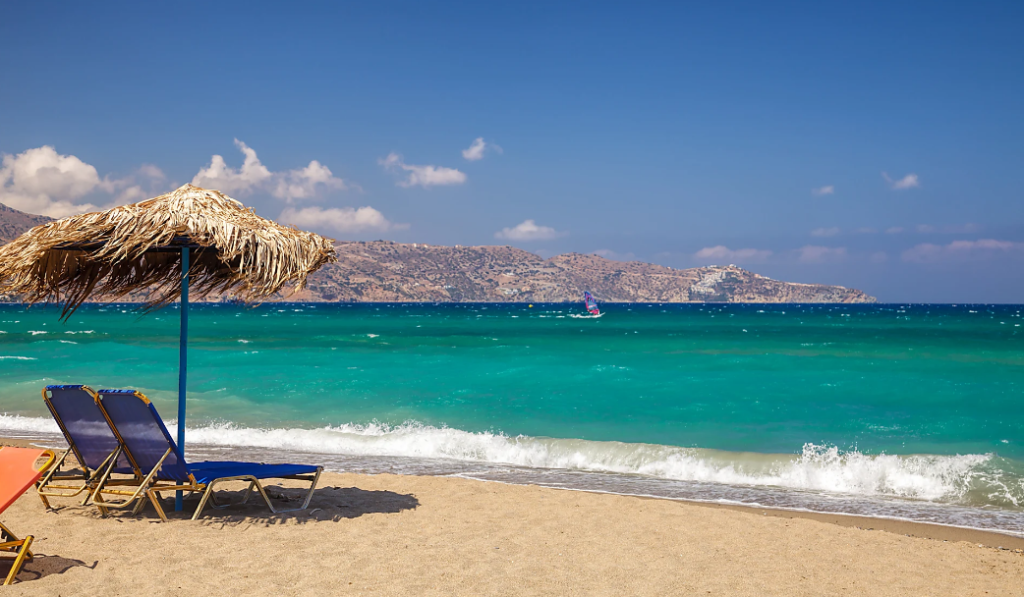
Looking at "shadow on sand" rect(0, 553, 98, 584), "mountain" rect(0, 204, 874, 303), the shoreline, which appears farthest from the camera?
"mountain" rect(0, 204, 874, 303)

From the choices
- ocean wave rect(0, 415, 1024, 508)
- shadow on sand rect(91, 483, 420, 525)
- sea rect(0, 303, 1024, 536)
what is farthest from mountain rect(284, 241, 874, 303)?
shadow on sand rect(91, 483, 420, 525)

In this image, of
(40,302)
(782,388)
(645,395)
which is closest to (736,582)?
(40,302)

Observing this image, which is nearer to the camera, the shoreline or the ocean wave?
the shoreline

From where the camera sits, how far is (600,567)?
14.4 feet

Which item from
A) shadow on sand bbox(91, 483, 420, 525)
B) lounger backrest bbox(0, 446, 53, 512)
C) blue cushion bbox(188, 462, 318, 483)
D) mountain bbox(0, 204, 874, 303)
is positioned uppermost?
mountain bbox(0, 204, 874, 303)

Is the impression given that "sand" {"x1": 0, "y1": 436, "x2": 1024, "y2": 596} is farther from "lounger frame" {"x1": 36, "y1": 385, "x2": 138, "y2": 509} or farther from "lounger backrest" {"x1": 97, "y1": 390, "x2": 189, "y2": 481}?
"lounger backrest" {"x1": 97, "y1": 390, "x2": 189, "y2": 481}

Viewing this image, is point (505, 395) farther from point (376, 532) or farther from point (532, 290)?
point (532, 290)

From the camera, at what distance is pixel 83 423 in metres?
4.97

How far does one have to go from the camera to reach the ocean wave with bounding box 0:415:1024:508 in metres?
7.68

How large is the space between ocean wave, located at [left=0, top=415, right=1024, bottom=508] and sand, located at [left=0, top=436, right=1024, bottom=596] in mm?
1821

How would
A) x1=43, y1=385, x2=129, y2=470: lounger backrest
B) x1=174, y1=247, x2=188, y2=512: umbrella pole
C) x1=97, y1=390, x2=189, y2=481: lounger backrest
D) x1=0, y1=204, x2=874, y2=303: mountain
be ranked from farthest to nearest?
x1=0, y1=204, x2=874, y2=303: mountain
x1=174, y1=247, x2=188, y2=512: umbrella pole
x1=43, y1=385, x2=129, y2=470: lounger backrest
x1=97, y1=390, x2=189, y2=481: lounger backrest

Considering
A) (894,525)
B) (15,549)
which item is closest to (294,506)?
(15,549)

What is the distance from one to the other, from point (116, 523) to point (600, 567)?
3.34 m

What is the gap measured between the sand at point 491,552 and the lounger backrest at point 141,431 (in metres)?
0.41
